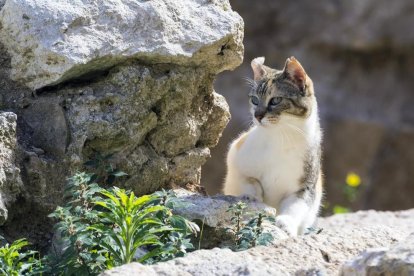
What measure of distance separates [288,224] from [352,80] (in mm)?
6272

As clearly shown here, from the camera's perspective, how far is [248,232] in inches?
160

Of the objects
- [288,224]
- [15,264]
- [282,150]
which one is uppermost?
[282,150]

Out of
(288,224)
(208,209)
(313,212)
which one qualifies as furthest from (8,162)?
(313,212)

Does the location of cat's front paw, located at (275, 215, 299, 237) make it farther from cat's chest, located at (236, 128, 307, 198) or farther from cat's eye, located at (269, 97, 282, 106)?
cat's eye, located at (269, 97, 282, 106)

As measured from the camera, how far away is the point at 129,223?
3.72 m

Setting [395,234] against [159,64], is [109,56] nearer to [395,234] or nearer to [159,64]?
[159,64]

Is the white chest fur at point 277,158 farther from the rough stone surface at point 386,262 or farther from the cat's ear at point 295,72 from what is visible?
the rough stone surface at point 386,262

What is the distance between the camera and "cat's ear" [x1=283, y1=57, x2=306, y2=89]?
557 centimetres

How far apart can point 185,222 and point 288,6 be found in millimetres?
7607

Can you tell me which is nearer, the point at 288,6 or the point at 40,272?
the point at 40,272

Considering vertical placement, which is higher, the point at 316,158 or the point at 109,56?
the point at 109,56

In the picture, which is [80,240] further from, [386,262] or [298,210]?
[298,210]

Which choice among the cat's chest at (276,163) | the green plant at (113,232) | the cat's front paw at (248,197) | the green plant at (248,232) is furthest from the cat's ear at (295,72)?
the green plant at (113,232)

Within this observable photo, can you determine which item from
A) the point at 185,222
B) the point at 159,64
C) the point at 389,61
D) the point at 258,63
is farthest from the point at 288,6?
the point at 185,222
